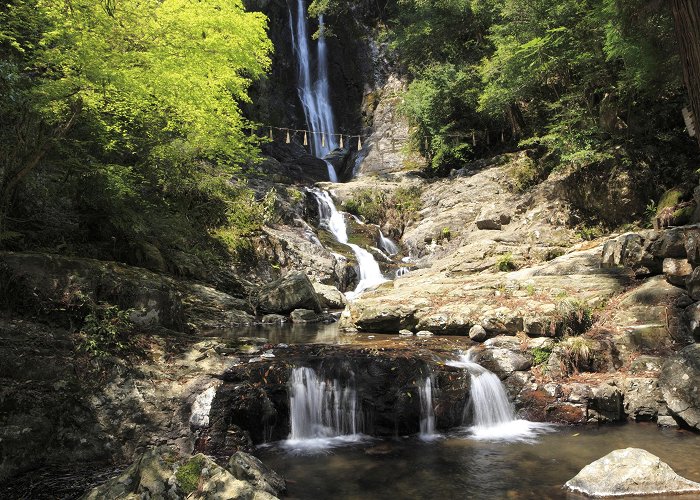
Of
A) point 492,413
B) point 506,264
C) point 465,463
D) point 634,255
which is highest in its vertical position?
point 506,264

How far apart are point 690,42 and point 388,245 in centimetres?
1710

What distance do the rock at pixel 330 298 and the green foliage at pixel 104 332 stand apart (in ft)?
24.7

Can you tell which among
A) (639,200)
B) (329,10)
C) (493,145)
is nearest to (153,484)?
(639,200)

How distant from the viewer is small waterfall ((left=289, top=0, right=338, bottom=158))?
31781 millimetres

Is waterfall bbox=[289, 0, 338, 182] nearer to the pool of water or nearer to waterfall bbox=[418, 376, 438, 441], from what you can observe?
waterfall bbox=[418, 376, 438, 441]

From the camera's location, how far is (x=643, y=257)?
9250mm

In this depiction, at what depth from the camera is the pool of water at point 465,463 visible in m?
4.90

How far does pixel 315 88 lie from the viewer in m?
33.1

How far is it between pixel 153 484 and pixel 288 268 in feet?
39.8

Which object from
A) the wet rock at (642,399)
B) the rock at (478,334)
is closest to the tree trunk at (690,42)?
the wet rock at (642,399)

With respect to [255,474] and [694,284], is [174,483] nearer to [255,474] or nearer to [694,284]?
[255,474]

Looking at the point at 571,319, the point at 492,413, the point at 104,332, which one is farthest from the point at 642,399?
the point at 104,332

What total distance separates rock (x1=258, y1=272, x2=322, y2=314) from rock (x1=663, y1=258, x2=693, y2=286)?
819 cm

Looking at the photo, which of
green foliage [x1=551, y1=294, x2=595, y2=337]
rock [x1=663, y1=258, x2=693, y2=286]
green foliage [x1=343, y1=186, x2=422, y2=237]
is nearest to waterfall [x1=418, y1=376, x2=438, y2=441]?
green foliage [x1=551, y1=294, x2=595, y2=337]
